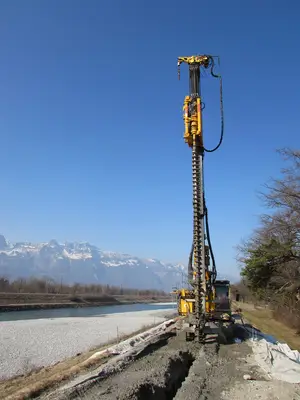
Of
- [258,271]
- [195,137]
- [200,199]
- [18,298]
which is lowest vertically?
[18,298]

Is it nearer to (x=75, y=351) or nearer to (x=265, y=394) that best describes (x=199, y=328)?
(x=265, y=394)

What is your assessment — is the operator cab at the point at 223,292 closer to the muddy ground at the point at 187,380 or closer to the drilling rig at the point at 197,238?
the drilling rig at the point at 197,238

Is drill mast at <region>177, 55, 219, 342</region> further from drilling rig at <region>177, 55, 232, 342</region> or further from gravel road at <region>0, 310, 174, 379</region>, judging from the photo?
gravel road at <region>0, 310, 174, 379</region>

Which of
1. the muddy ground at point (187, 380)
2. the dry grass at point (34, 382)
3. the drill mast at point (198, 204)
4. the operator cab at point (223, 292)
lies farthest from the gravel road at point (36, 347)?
the operator cab at point (223, 292)

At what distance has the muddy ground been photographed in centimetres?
1051

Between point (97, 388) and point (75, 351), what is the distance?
58.0 feet

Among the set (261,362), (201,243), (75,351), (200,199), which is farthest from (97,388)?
(75,351)

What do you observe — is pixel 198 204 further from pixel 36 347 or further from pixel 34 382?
pixel 36 347

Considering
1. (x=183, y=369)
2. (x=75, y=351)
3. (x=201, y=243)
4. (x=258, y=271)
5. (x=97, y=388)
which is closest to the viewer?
(x=97, y=388)

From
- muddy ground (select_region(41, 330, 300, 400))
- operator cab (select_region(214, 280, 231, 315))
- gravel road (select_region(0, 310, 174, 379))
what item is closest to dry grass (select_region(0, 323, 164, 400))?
muddy ground (select_region(41, 330, 300, 400))

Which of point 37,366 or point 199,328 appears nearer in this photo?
point 199,328

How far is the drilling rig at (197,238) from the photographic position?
19438mm

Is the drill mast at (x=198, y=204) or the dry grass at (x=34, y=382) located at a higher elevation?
the drill mast at (x=198, y=204)

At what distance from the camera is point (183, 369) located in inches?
601
